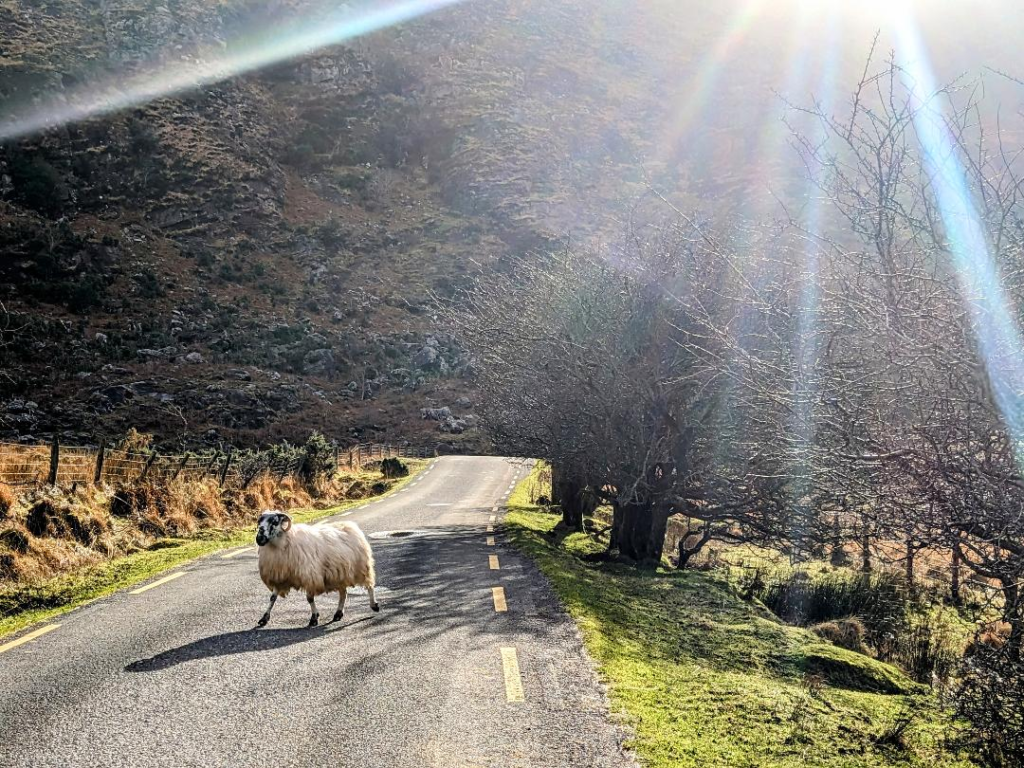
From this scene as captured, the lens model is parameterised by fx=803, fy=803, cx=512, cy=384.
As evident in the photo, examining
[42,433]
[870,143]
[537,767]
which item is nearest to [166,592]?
[537,767]

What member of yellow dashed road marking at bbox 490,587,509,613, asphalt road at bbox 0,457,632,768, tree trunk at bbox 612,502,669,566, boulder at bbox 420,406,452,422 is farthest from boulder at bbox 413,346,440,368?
yellow dashed road marking at bbox 490,587,509,613

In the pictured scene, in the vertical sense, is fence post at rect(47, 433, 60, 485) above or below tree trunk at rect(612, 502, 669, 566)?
above

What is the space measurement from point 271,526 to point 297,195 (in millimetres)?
87817

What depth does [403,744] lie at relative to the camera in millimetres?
5430

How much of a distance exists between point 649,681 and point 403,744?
273 centimetres

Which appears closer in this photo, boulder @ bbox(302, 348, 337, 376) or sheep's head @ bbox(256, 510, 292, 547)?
sheep's head @ bbox(256, 510, 292, 547)

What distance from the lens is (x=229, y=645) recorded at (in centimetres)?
809

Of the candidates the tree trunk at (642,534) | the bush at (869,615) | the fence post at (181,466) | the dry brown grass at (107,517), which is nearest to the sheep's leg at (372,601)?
the dry brown grass at (107,517)

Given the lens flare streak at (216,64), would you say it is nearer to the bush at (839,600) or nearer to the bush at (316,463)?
the bush at (316,463)

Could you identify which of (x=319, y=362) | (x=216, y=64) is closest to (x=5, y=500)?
(x=319, y=362)

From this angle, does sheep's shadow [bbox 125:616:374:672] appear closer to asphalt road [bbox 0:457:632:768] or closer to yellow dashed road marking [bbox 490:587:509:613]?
asphalt road [bbox 0:457:632:768]

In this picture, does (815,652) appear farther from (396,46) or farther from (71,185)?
(396,46)

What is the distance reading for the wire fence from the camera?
14758mm

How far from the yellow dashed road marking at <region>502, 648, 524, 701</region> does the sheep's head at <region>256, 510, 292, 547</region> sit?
2.92m
